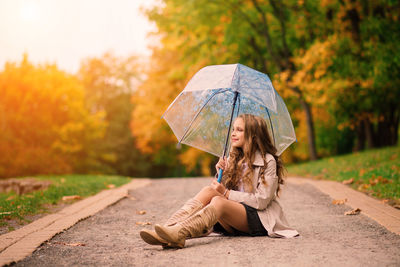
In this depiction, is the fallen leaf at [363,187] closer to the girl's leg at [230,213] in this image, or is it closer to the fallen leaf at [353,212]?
the fallen leaf at [353,212]

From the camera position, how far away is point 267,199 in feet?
15.3

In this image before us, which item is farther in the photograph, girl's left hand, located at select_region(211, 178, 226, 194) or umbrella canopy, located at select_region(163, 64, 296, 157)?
umbrella canopy, located at select_region(163, 64, 296, 157)

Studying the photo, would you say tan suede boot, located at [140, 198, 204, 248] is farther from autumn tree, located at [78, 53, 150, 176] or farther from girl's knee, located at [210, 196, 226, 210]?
autumn tree, located at [78, 53, 150, 176]

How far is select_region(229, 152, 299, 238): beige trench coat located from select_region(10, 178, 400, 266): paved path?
0.50 ft

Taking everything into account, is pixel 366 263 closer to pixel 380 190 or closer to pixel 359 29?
pixel 380 190

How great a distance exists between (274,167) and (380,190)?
419cm

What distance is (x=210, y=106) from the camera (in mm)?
5430

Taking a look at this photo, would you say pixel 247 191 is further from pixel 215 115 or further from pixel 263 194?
pixel 215 115

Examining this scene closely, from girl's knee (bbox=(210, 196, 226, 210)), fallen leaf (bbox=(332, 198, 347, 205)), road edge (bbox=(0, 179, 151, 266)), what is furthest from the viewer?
fallen leaf (bbox=(332, 198, 347, 205))

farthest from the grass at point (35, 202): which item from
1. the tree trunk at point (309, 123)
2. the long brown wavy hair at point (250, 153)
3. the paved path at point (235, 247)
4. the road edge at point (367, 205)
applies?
the tree trunk at point (309, 123)

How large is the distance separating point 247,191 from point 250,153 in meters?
0.43

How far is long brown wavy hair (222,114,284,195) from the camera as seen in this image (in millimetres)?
4785

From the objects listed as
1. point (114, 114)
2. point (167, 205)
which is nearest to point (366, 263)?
point (167, 205)

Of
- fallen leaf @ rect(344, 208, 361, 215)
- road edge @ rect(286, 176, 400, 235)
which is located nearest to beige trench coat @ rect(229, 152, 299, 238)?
road edge @ rect(286, 176, 400, 235)
